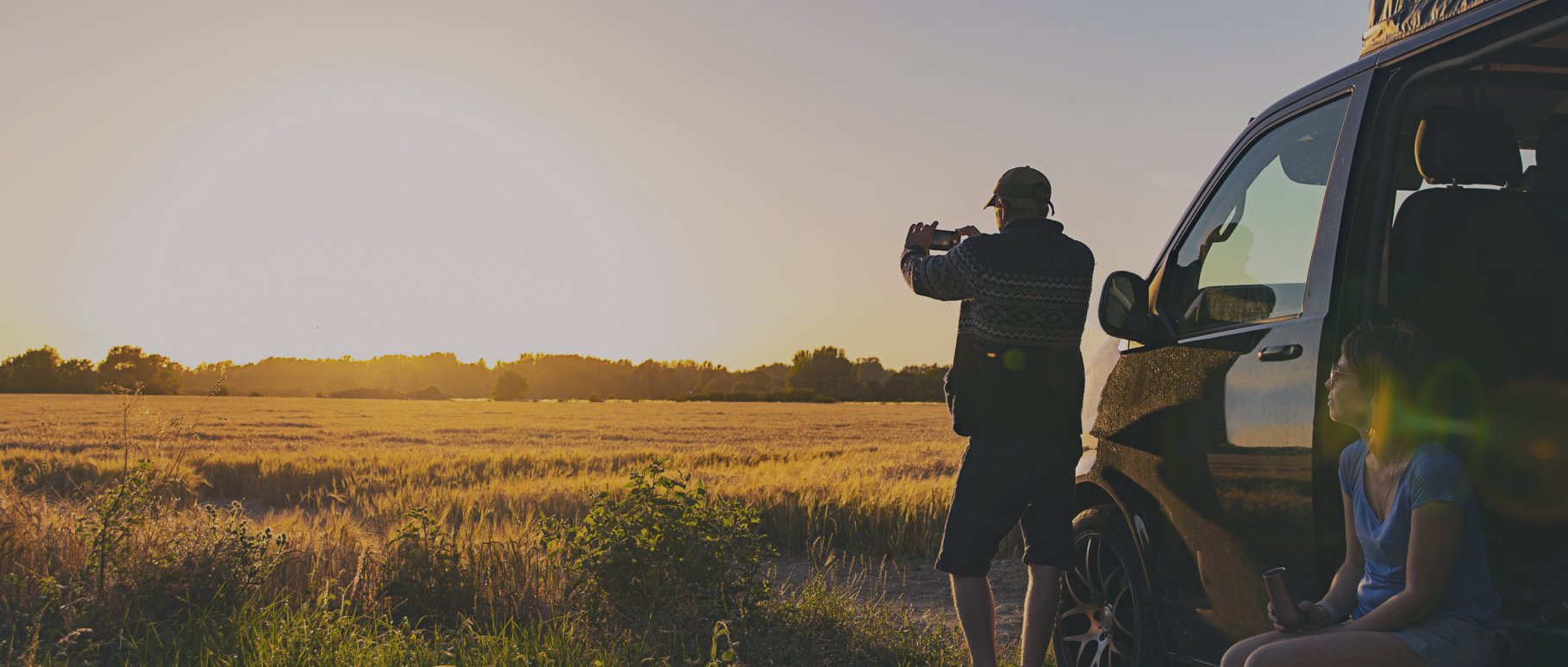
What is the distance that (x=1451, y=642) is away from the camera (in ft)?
8.18

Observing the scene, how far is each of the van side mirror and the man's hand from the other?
92cm

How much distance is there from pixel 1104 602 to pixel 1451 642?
1879mm

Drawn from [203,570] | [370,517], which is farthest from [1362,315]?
[370,517]

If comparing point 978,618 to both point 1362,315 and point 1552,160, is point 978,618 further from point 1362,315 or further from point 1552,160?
point 1552,160

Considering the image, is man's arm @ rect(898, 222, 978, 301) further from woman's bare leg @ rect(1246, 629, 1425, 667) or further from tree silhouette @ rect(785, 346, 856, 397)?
tree silhouette @ rect(785, 346, 856, 397)

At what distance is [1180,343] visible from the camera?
371 centimetres

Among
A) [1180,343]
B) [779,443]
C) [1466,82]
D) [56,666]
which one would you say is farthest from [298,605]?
[779,443]

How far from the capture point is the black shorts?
→ 4227 millimetres

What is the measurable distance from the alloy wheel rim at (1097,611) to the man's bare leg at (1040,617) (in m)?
0.16

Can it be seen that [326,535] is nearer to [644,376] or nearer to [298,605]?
[298,605]

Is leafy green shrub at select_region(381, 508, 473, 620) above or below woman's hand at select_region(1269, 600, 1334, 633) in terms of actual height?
below

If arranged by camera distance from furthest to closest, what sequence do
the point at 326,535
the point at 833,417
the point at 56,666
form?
the point at 833,417 < the point at 326,535 < the point at 56,666

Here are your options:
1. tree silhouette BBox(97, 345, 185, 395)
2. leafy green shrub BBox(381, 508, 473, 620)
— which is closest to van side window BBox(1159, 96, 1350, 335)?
leafy green shrub BBox(381, 508, 473, 620)

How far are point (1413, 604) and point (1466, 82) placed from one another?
1750 mm
